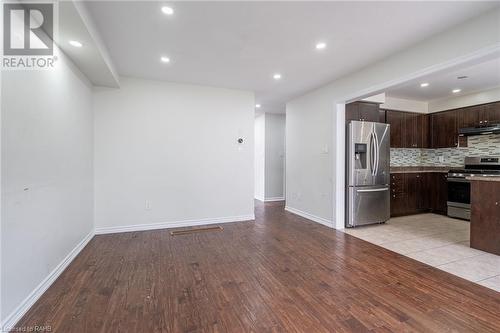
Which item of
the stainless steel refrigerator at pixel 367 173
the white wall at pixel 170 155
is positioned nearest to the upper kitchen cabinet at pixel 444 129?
the stainless steel refrigerator at pixel 367 173

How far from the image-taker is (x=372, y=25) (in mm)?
2393

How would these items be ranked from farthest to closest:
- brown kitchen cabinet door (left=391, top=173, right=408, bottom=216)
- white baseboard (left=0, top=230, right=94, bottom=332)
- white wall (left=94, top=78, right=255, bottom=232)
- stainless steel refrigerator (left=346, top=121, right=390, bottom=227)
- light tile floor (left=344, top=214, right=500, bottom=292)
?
brown kitchen cabinet door (left=391, top=173, right=408, bottom=216) → stainless steel refrigerator (left=346, top=121, right=390, bottom=227) → white wall (left=94, top=78, right=255, bottom=232) → light tile floor (left=344, top=214, right=500, bottom=292) → white baseboard (left=0, top=230, right=94, bottom=332)

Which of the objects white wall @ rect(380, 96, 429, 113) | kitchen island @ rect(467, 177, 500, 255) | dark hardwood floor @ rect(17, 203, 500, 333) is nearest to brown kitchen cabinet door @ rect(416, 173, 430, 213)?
white wall @ rect(380, 96, 429, 113)

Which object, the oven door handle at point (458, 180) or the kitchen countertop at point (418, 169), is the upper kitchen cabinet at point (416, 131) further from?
the oven door handle at point (458, 180)

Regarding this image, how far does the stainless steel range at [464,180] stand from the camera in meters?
4.47

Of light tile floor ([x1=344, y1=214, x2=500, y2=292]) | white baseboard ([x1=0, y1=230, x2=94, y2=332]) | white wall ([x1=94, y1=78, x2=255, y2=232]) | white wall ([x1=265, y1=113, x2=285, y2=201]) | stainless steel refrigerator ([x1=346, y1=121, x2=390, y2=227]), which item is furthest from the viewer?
white wall ([x1=265, y1=113, x2=285, y2=201])

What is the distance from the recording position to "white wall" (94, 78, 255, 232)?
12.6ft

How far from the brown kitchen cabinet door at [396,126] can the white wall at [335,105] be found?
70.5 inches

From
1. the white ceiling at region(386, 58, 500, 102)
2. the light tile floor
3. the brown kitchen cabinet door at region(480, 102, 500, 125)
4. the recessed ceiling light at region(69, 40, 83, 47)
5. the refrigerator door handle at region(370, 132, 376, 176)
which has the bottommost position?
the light tile floor

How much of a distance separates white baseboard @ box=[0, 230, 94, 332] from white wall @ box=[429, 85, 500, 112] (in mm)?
7441

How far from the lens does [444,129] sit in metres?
5.19

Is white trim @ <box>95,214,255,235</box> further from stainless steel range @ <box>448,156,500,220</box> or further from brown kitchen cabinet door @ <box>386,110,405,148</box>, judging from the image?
stainless steel range @ <box>448,156,500,220</box>

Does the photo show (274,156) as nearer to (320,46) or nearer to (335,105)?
(335,105)

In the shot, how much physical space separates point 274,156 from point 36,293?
19.1ft
